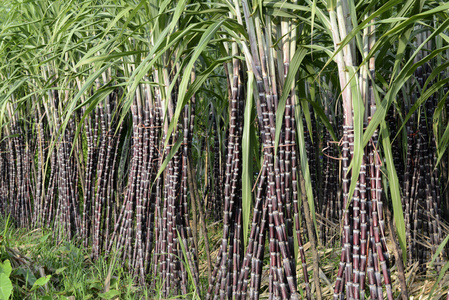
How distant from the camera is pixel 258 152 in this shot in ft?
5.93

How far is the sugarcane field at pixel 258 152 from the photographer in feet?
4.44

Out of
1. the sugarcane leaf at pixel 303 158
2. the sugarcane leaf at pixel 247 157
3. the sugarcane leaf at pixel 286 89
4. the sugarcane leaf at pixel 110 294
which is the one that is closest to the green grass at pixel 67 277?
the sugarcane leaf at pixel 110 294

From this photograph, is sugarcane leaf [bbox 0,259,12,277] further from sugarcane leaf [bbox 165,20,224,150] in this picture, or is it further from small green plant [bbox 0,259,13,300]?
sugarcane leaf [bbox 165,20,224,150]

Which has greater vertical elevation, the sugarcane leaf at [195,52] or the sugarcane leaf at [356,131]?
the sugarcane leaf at [195,52]

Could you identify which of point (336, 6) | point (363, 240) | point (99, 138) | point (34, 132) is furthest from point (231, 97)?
point (34, 132)

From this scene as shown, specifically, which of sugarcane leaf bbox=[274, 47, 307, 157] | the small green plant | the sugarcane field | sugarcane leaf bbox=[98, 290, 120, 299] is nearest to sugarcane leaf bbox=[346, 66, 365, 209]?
the sugarcane field

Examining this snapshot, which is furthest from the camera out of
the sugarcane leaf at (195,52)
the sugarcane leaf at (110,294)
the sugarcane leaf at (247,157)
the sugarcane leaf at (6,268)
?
the sugarcane leaf at (110,294)

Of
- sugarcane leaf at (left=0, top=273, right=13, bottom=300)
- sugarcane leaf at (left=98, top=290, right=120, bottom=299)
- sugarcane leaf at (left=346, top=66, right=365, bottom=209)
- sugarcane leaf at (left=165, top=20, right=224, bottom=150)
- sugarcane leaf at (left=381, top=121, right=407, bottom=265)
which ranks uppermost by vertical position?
sugarcane leaf at (left=165, top=20, right=224, bottom=150)

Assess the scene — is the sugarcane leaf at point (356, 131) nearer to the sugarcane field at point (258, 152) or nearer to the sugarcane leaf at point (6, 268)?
the sugarcane field at point (258, 152)

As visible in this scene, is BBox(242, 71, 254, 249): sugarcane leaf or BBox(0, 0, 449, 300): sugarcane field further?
BBox(242, 71, 254, 249): sugarcane leaf

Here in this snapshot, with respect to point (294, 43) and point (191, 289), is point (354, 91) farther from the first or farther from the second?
point (191, 289)

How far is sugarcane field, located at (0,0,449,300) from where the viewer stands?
1.35 m

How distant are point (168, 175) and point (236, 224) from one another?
0.43 metres

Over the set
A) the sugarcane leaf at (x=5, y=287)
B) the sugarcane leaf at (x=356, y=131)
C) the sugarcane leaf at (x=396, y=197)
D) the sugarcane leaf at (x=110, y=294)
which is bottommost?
the sugarcane leaf at (x=110, y=294)
